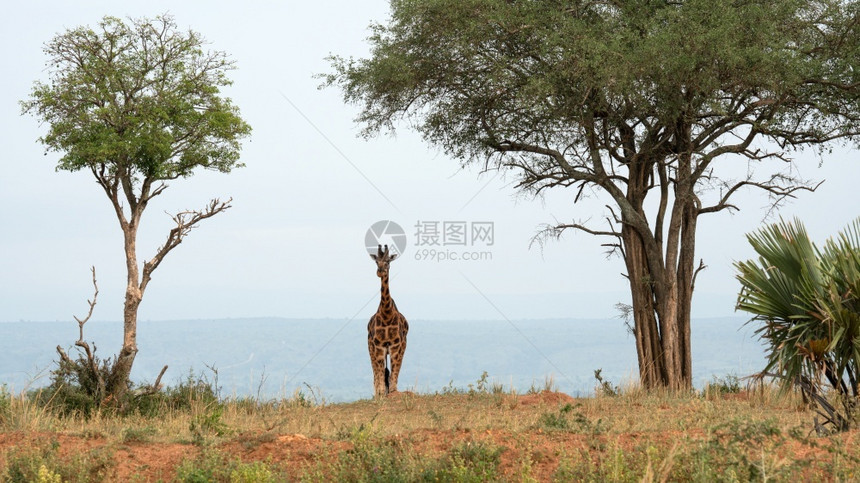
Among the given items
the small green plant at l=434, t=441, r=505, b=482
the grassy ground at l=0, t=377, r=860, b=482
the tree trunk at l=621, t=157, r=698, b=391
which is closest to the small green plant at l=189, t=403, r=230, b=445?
the grassy ground at l=0, t=377, r=860, b=482

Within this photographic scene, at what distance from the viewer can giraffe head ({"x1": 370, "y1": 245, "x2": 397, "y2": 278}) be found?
18.1 m

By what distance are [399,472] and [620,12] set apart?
12989 mm

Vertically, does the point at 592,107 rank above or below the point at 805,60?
below

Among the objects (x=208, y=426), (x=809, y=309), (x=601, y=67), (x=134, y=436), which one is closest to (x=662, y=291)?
(x=601, y=67)

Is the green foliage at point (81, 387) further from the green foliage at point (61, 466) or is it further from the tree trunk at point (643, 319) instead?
the tree trunk at point (643, 319)

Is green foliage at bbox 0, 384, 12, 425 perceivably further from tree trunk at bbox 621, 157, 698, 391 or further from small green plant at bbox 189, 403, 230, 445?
tree trunk at bbox 621, 157, 698, 391

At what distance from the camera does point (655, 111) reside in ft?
59.6

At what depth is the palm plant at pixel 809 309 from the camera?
32.5 ft

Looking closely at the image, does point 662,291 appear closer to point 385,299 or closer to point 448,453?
point 385,299

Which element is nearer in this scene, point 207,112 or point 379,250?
point 379,250

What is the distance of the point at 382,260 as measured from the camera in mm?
18078

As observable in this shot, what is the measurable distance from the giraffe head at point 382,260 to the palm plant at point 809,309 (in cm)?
856

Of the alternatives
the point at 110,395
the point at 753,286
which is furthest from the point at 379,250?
the point at 753,286

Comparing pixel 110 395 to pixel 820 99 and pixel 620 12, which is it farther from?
pixel 820 99
